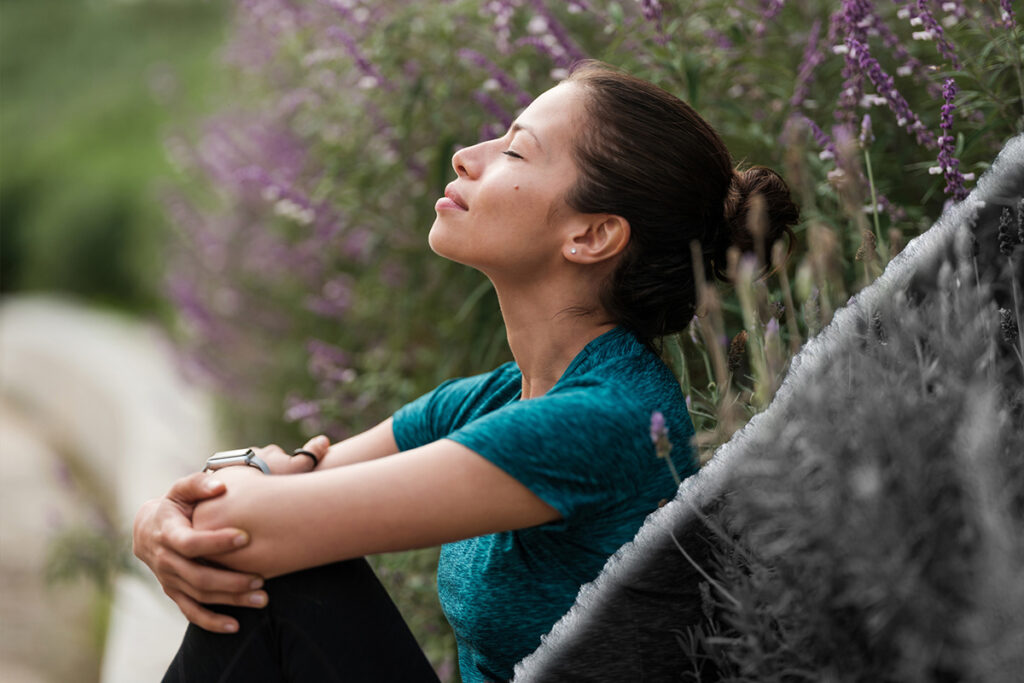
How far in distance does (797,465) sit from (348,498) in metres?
0.60

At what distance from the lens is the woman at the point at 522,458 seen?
4.33 feet

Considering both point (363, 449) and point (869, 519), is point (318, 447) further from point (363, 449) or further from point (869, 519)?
point (869, 519)

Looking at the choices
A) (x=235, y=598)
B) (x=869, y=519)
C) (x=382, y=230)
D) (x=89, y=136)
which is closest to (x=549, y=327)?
(x=235, y=598)

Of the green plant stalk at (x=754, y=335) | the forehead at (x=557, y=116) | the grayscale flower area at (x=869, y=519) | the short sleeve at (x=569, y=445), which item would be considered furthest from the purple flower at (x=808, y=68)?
the green plant stalk at (x=754, y=335)

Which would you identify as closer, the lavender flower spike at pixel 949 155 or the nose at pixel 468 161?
the lavender flower spike at pixel 949 155

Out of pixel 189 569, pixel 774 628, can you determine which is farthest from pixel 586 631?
pixel 189 569

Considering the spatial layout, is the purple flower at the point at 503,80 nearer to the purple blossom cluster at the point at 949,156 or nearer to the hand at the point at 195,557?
the purple blossom cluster at the point at 949,156

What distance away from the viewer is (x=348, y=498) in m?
1.32

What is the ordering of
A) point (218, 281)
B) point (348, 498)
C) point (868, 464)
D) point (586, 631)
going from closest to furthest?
1. point (868, 464)
2. point (586, 631)
3. point (348, 498)
4. point (218, 281)

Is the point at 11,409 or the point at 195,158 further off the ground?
the point at 195,158

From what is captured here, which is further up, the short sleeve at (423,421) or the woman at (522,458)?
the woman at (522,458)

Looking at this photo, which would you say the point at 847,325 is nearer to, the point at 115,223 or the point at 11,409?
the point at 11,409

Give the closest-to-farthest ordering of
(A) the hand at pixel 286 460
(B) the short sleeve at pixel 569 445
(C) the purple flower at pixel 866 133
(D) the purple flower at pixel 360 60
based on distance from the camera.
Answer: (B) the short sleeve at pixel 569 445 < (C) the purple flower at pixel 866 133 < (A) the hand at pixel 286 460 < (D) the purple flower at pixel 360 60

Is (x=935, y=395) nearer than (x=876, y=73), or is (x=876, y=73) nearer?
(x=935, y=395)
